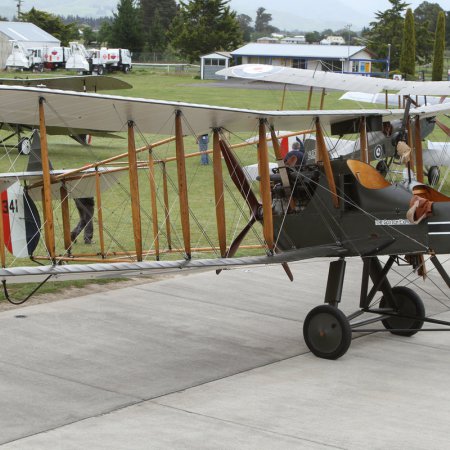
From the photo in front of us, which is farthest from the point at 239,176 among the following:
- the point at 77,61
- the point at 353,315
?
the point at 77,61

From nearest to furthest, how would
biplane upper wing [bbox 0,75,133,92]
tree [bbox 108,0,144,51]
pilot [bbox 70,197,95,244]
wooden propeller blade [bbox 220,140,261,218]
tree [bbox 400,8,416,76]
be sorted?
wooden propeller blade [bbox 220,140,261,218] → pilot [bbox 70,197,95,244] → biplane upper wing [bbox 0,75,133,92] → tree [bbox 400,8,416,76] → tree [bbox 108,0,144,51]

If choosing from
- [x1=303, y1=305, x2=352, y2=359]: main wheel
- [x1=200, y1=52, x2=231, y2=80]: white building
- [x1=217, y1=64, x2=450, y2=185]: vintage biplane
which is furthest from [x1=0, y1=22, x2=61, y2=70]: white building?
[x1=303, y1=305, x2=352, y2=359]: main wheel

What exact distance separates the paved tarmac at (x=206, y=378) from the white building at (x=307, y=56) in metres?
65.8

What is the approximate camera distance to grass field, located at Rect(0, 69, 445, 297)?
12.8 meters

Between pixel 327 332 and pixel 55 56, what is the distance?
58.8 meters

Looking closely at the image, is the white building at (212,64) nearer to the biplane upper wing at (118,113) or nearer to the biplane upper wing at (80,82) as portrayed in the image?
the biplane upper wing at (80,82)

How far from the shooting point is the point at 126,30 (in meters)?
87.9

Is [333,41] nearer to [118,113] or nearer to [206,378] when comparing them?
[118,113]

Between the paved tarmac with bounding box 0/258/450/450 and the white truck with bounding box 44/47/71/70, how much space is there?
5579cm

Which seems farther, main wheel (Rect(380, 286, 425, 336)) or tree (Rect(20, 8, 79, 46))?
tree (Rect(20, 8, 79, 46))

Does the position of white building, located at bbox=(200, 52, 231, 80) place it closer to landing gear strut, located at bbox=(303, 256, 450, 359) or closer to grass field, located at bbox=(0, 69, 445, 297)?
grass field, located at bbox=(0, 69, 445, 297)

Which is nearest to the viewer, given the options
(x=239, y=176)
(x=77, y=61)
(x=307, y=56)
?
(x=239, y=176)

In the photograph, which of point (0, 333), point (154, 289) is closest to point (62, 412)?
point (0, 333)

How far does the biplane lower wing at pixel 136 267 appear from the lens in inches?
265
